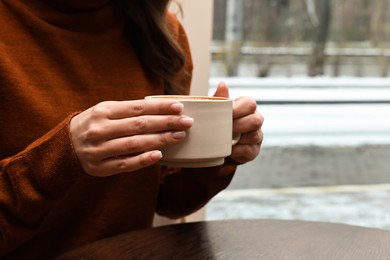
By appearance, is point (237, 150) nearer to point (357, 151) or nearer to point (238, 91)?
point (357, 151)

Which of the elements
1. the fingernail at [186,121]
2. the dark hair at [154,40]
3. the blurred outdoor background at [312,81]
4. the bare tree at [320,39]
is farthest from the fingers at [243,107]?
the bare tree at [320,39]

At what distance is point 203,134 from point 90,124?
0.11 meters

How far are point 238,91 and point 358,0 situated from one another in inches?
64.3

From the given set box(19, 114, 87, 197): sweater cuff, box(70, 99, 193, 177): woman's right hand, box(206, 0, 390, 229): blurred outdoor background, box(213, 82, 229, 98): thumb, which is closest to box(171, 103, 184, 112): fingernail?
box(70, 99, 193, 177): woman's right hand

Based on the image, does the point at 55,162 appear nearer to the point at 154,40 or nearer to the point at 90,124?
the point at 90,124

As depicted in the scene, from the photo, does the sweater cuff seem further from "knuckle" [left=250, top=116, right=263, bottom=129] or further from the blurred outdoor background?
the blurred outdoor background

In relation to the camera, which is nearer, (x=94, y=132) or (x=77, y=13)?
(x=94, y=132)

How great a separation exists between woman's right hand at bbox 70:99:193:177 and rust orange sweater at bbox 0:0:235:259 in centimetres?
12

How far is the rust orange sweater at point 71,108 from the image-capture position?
2.34 ft

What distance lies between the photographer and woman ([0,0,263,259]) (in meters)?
0.53

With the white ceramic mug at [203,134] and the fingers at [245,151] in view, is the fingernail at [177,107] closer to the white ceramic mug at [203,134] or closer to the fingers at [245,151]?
the white ceramic mug at [203,134]

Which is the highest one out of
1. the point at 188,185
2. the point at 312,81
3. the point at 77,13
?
the point at 77,13

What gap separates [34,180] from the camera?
1.91 feet

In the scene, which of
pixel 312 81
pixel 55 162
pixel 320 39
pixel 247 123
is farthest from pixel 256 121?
pixel 312 81
